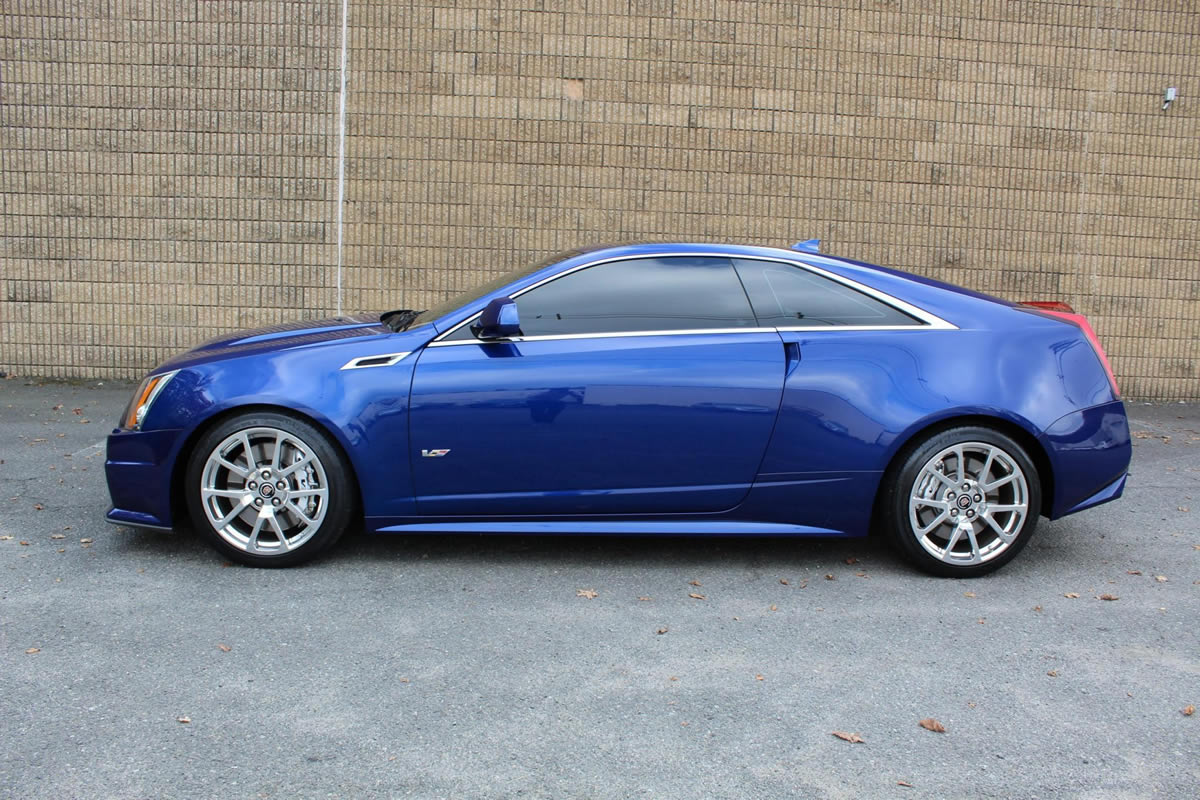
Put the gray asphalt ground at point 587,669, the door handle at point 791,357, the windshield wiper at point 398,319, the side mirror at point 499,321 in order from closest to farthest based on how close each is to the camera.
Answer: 1. the gray asphalt ground at point 587,669
2. the side mirror at point 499,321
3. the door handle at point 791,357
4. the windshield wiper at point 398,319

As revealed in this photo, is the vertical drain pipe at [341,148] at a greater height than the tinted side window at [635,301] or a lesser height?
greater

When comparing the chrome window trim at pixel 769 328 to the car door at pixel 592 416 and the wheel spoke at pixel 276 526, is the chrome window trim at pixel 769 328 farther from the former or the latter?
the wheel spoke at pixel 276 526

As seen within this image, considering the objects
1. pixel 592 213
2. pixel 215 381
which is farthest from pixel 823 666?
pixel 592 213

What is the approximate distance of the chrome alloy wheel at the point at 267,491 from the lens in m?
4.59

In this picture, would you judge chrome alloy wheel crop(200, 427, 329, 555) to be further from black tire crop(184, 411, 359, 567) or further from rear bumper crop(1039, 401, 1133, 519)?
rear bumper crop(1039, 401, 1133, 519)

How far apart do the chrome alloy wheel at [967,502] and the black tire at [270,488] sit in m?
2.54

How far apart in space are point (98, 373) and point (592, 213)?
14.9ft

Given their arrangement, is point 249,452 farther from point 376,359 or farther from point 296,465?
point 376,359

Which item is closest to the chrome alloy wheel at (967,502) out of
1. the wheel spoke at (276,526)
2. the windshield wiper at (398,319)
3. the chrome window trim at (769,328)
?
the chrome window trim at (769,328)

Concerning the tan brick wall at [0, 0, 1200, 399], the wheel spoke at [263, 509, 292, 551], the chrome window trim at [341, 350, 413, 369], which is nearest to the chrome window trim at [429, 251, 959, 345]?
the chrome window trim at [341, 350, 413, 369]

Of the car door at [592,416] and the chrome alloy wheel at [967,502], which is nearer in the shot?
the car door at [592,416]

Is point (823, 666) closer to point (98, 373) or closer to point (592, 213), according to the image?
point (592, 213)

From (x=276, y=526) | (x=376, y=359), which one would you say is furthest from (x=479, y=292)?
(x=276, y=526)

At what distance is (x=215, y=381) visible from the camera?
4.62 meters
